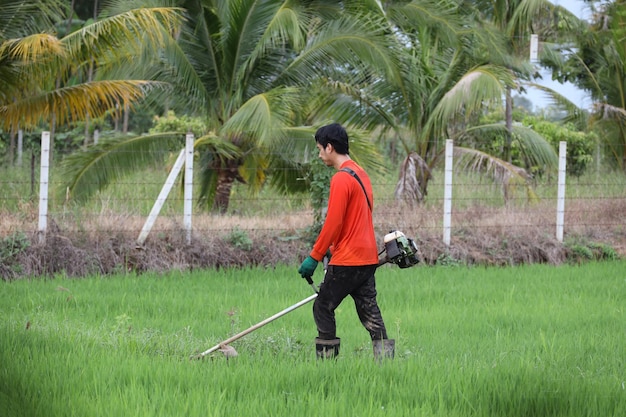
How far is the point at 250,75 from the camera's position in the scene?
1563 cm

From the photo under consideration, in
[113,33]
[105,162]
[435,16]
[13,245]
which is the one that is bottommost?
[13,245]

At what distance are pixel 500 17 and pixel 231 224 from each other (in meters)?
9.71

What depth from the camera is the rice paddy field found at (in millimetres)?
Answer: 5172

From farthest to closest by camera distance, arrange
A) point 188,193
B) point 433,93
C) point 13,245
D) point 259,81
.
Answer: point 433,93 < point 259,81 < point 188,193 < point 13,245

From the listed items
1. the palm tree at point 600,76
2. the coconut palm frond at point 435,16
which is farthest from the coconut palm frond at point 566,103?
the coconut palm frond at point 435,16

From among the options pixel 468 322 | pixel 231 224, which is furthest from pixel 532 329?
pixel 231 224

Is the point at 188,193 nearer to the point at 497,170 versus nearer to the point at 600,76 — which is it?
the point at 497,170

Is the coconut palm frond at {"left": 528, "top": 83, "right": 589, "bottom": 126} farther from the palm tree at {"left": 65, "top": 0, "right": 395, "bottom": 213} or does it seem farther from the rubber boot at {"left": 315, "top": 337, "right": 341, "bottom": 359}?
Result: the rubber boot at {"left": 315, "top": 337, "right": 341, "bottom": 359}

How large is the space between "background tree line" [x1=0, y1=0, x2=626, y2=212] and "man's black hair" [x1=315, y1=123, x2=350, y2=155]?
604 centimetres

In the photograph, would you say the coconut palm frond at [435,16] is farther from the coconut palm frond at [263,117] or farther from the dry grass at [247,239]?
the dry grass at [247,239]

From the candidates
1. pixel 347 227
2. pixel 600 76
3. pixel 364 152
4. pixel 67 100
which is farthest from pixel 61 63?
pixel 600 76

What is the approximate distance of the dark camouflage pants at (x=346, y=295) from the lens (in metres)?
6.34

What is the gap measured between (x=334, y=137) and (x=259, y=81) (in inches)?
381

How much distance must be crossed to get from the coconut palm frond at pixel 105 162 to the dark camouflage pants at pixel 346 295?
26.2 feet
